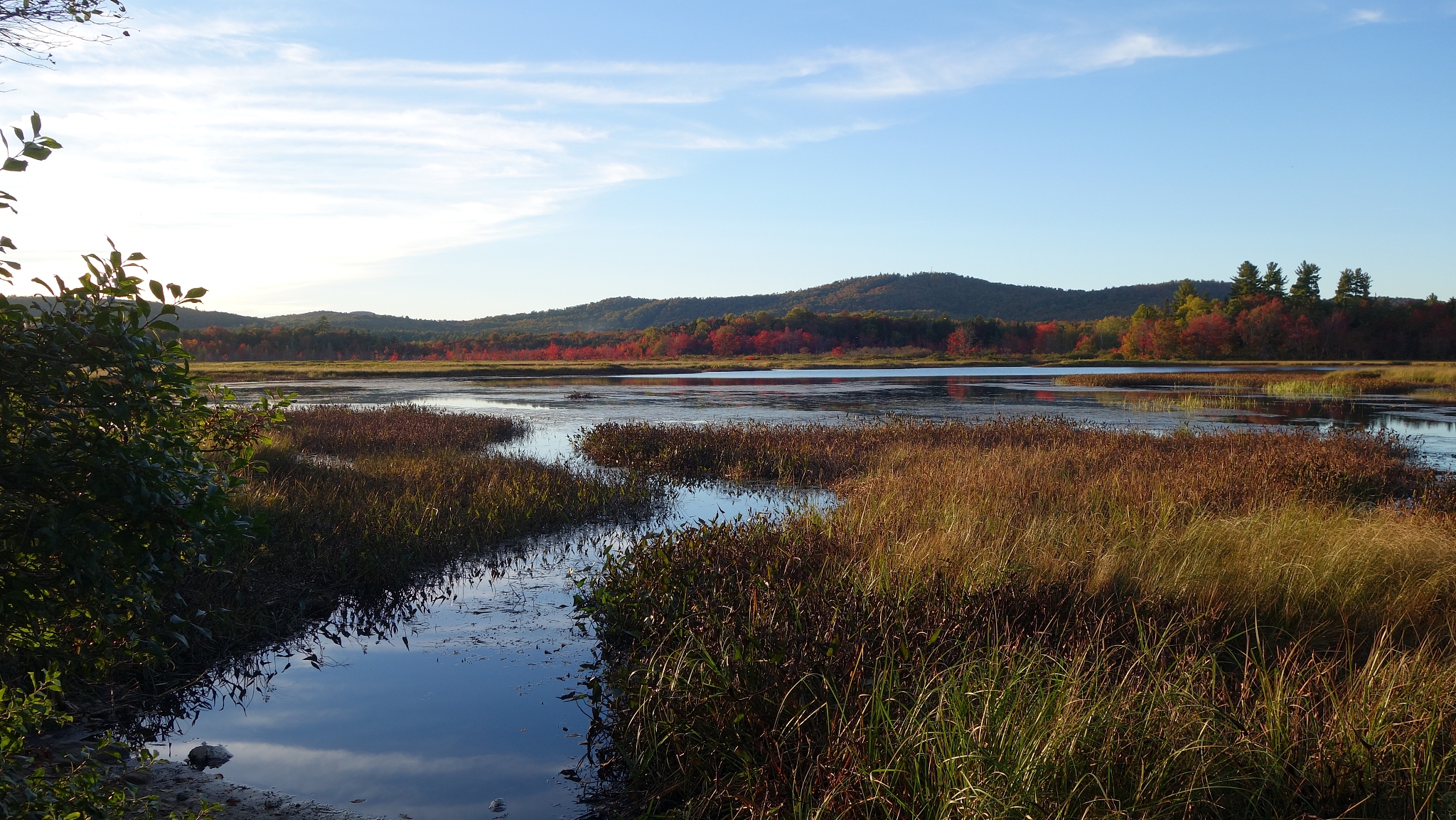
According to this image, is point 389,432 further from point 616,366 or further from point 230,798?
point 616,366

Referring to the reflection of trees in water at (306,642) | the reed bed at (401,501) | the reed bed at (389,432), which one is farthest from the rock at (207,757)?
the reed bed at (389,432)

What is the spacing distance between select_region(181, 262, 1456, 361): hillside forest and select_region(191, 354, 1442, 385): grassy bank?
6816mm

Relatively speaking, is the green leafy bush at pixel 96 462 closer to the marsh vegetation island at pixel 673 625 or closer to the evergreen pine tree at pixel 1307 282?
the marsh vegetation island at pixel 673 625

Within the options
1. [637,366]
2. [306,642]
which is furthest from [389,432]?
[637,366]

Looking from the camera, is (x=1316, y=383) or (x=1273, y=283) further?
(x=1273, y=283)

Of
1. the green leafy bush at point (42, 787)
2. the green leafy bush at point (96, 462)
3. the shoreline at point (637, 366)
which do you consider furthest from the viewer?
the shoreline at point (637, 366)

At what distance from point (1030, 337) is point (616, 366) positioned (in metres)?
71.8

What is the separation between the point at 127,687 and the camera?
654cm

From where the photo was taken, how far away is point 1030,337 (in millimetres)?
128750

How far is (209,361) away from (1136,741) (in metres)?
118

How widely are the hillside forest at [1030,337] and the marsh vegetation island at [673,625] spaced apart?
229 feet

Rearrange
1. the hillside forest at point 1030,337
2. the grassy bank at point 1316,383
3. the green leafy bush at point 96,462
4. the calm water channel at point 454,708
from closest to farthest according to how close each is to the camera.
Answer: the green leafy bush at point 96,462 < the calm water channel at point 454,708 < the grassy bank at point 1316,383 < the hillside forest at point 1030,337

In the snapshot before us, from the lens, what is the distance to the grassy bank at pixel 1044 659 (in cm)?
391

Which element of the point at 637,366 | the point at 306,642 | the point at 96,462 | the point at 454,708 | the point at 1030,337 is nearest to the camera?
the point at 96,462
